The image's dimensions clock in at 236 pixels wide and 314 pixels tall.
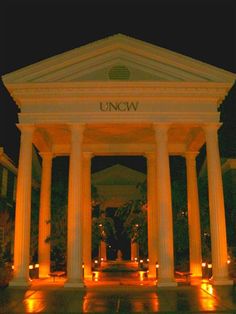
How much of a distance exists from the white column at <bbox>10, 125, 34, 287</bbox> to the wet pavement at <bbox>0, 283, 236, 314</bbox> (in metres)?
1.13

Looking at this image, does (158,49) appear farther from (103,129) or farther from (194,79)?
(103,129)

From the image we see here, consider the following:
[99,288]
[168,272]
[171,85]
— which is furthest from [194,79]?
[99,288]

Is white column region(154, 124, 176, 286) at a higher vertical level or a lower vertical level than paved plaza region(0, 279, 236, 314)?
higher

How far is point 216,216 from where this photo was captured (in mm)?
27500

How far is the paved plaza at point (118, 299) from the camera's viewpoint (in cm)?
1794

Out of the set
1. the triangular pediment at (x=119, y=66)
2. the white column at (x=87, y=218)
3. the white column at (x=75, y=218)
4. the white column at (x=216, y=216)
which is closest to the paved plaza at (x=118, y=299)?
the white column at (x=75, y=218)

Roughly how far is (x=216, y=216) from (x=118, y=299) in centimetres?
867

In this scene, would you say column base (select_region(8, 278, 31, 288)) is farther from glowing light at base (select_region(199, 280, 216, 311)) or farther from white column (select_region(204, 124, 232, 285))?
white column (select_region(204, 124, 232, 285))

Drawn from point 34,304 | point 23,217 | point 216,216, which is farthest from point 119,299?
point 216,216

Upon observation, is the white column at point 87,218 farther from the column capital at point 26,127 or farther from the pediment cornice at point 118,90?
the pediment cornice at point 118,90

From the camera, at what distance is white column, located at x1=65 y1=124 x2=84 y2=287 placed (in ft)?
87.4

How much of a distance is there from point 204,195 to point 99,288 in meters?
17.8

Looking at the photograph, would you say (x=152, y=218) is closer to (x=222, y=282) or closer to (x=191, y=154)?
(x=191, y=154)

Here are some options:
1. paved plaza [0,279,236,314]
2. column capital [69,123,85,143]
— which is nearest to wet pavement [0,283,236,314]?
paved plaza [0,279,236,314]
